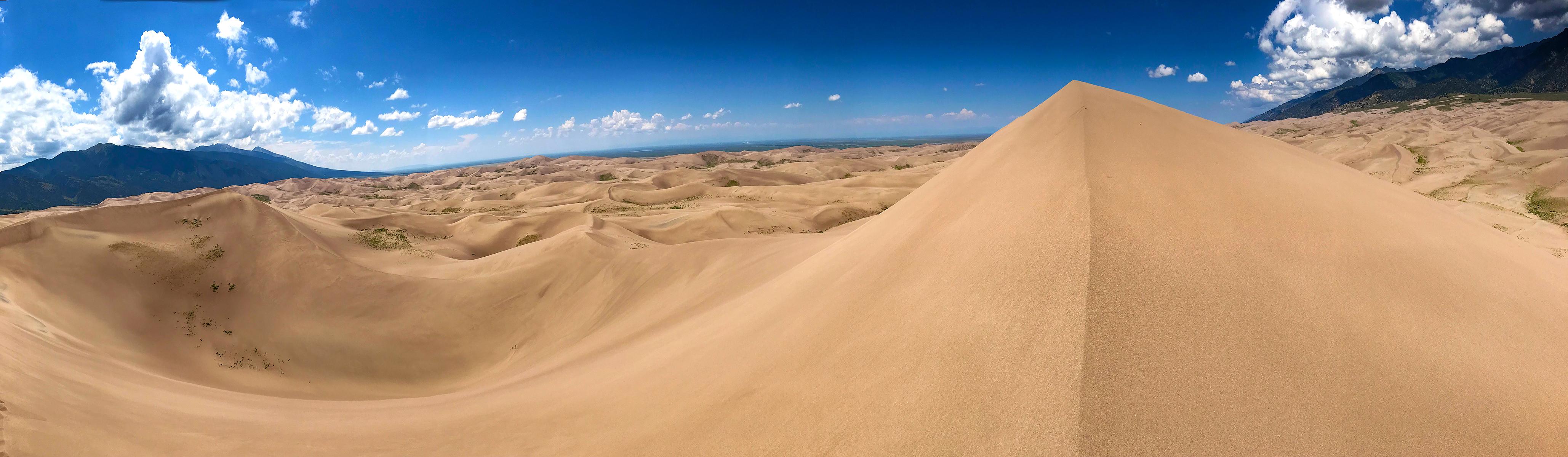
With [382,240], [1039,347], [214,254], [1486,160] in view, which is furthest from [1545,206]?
[382,240]

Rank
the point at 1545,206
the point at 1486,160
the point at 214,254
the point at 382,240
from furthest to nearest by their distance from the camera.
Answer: the point at 1486,160, the point at 1545,206, the point at 382,240, the point at 214,254

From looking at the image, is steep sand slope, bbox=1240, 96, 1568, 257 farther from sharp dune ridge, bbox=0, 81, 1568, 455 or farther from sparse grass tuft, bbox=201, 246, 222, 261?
sparse grass tuft, bbox=201, 246, 222, 261

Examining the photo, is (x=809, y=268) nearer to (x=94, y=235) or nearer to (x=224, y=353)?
(x=224, y=353)

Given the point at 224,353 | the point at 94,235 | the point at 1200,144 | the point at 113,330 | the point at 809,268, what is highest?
the point at 1200,144

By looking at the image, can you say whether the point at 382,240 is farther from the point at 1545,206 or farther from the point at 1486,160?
the point at 1486,160

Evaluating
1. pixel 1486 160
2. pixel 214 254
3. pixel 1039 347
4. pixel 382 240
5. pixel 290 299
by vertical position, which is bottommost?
pixel 290 299

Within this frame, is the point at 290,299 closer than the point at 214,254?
Yes

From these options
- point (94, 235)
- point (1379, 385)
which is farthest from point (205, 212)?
point (1379, 385)
